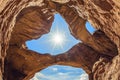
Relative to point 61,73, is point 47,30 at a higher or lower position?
higher

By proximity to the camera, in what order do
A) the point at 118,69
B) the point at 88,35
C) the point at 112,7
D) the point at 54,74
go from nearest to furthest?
the point at 112,7, the point at 118,69, the point at 88,35, the point at 54,74

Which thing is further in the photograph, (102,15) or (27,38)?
(27,38)

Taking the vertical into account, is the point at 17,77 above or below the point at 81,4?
below

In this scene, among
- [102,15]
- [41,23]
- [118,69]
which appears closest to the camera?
[118,69]

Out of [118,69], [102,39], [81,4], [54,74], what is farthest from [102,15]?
[54,74]

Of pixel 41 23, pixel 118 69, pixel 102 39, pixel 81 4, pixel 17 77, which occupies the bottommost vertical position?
pixel 118 69

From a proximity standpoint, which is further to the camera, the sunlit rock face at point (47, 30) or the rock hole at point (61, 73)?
the rock hole at point (61, 73)

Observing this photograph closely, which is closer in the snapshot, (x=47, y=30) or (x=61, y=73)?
(x=47, y=30)

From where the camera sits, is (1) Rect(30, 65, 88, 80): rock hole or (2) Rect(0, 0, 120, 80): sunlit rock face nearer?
(2) Rect(0, 0, 120, 80): sunlit rock face

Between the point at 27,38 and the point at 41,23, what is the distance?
3.30 ft

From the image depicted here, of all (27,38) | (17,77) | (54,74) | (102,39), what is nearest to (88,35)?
(102,39)

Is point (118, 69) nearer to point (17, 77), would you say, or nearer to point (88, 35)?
point (88, 35)

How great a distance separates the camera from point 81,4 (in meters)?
8.26

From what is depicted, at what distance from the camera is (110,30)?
26.3 feet
